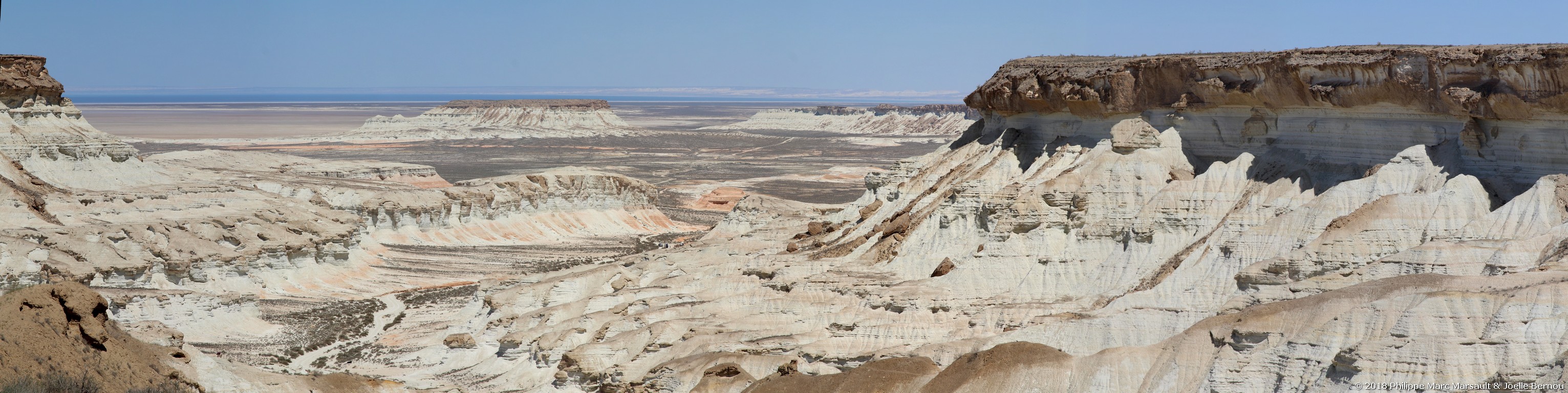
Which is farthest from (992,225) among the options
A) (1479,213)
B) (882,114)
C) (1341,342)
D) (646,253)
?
(882,114)

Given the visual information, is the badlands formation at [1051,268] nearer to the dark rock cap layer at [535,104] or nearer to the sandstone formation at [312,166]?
the sandstone formation at [312,166]

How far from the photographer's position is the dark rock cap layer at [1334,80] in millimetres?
19953

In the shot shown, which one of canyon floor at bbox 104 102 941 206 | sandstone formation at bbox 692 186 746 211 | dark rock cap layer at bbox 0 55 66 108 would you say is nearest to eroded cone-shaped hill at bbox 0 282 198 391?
dark rock cap layer at bbox 0 55 66 108

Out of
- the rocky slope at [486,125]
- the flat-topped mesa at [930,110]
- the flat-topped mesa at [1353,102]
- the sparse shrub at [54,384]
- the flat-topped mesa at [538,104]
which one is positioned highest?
the flat-topped mesa at [1353,102]

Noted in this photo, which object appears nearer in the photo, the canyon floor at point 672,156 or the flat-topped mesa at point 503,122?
the canyon floor at point 672,156

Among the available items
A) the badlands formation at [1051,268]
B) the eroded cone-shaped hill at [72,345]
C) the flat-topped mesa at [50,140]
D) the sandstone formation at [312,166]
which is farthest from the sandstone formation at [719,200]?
the eroded cone-shaped hill at [72,345]

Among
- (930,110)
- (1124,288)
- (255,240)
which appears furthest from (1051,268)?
(930,110)

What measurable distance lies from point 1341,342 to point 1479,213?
20.1 ft

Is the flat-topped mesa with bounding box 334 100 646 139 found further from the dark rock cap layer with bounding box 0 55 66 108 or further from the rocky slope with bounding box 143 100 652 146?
the dark rock cap layer with bounding box 0 55 66 108

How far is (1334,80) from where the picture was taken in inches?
919

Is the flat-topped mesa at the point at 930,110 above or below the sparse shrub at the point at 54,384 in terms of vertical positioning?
above

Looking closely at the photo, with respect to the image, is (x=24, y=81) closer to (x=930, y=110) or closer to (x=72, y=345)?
(x=72, y=345)

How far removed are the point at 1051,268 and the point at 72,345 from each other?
54.6 feet

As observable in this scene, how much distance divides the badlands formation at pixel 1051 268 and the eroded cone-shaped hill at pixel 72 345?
3.70 feet
